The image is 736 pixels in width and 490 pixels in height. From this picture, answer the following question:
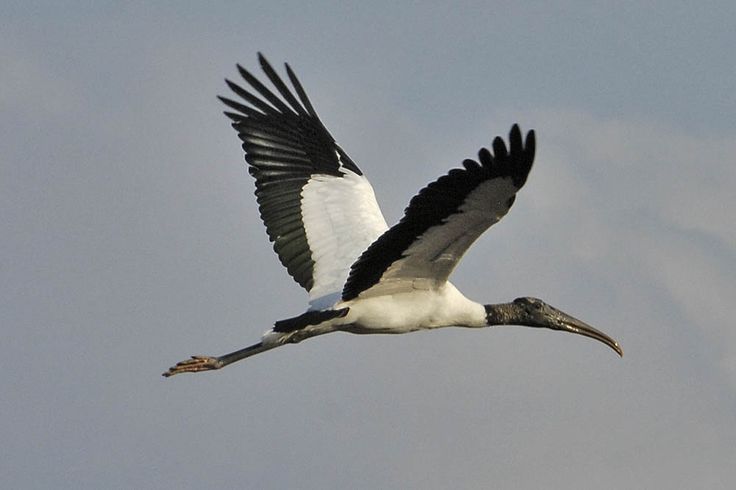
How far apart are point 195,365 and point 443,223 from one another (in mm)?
3429

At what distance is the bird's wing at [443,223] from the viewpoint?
39.3 ft

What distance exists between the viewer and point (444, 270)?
14078 mm

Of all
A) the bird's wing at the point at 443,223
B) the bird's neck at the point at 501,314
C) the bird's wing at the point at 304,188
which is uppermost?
the bird's wing at the point at 304,188

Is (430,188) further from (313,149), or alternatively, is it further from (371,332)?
(313,149)

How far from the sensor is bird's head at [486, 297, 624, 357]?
15898 mm

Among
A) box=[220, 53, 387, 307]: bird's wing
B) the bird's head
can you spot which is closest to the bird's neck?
the bird's head

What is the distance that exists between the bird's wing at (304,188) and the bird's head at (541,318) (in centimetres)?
152

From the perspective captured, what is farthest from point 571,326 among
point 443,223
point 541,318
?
point 443,223

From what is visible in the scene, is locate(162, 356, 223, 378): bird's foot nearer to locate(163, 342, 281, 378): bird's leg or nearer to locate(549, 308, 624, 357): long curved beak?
locate(163, 342, 281, 378): bird's leg

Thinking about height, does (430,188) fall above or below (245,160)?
below

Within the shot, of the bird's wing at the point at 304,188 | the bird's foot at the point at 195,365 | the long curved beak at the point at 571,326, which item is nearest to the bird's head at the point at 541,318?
the long curved beak at the point at 571,326

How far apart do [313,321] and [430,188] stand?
8.45 ft

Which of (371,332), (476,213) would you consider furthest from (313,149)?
(476,213)

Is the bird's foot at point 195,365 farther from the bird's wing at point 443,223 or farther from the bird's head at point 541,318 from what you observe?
the bird's head at point 541,318
